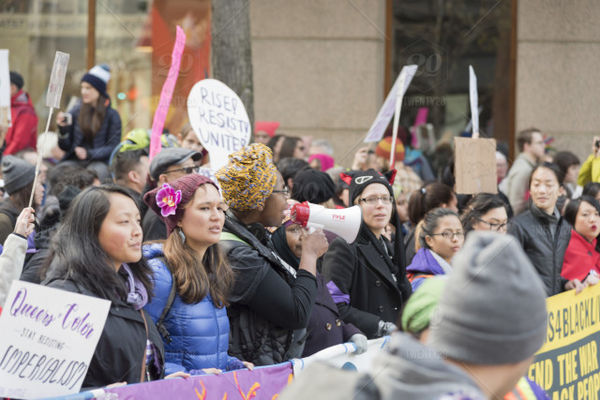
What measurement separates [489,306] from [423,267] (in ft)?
12.0

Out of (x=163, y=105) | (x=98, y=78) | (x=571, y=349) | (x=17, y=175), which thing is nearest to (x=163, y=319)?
(x=17, y=175)

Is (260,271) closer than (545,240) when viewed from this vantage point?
Yes

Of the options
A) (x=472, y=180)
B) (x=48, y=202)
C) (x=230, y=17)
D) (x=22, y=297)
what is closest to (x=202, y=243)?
(x=22, y=297)

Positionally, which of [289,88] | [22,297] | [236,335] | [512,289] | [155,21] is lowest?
[236,335]

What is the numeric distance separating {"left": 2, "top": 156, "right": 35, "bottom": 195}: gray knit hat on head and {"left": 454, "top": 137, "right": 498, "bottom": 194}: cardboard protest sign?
2.95 m

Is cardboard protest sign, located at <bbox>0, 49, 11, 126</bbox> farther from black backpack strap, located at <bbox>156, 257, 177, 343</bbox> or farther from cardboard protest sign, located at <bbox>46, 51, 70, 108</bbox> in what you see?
black backpack strap, located at <bbox>156, 257, 177, 343</bbox>

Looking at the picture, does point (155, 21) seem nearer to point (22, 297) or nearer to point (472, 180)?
point (472, 180)

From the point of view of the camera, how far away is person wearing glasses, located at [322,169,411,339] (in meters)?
4.84

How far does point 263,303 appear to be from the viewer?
387 cm

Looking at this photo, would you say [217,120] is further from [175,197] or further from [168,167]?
[175,197]

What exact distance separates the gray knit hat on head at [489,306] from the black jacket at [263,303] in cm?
213

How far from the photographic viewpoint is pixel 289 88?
11.2m

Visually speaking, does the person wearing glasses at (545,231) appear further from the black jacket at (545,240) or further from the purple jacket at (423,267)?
the purple jacket at (423,267)

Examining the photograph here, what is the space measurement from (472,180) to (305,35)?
207 inches
